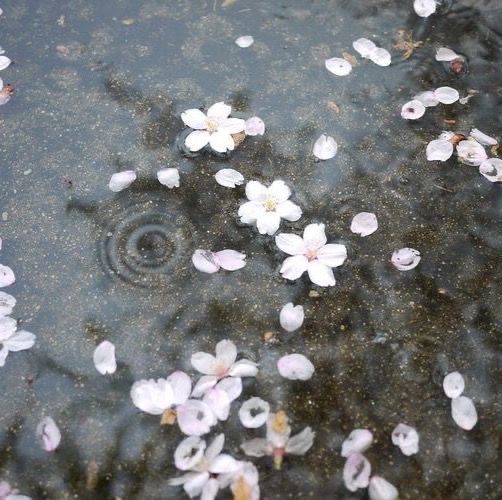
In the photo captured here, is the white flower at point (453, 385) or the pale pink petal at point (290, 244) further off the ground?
the pale pink petal at point (290, 244)

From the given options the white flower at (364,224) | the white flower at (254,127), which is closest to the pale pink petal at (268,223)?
the white flower at (364,224)

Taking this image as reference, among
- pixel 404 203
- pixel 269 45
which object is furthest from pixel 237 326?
pixel 269 45

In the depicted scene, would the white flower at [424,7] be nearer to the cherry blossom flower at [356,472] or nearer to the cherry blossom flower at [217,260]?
the cherry blossom flower at [217,260]

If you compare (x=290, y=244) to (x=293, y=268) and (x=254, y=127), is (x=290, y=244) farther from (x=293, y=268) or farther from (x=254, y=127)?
(x=254, y=127)

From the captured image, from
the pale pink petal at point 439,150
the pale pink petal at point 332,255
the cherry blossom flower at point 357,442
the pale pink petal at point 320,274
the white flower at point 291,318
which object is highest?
the pale pink petal at point 439,150

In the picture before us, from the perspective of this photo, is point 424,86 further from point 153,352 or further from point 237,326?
point 153,352

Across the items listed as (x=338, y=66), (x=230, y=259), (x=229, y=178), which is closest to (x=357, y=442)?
(x=230, y=259)
